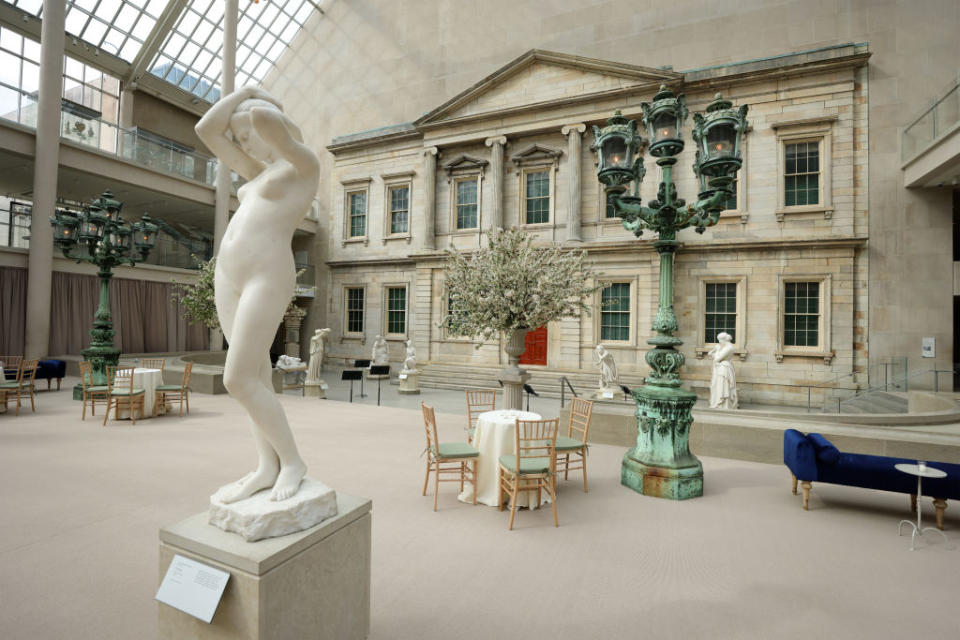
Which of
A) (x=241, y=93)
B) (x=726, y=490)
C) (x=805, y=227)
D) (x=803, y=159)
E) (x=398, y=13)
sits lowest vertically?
(x=726, y=490)

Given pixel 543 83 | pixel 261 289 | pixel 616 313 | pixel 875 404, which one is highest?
pixel 543 83

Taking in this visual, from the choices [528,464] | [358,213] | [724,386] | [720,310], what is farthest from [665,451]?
[358,213]

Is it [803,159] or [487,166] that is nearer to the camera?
[803,159]

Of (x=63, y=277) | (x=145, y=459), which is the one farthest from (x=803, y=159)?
(x=63, y=277)

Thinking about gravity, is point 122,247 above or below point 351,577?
above

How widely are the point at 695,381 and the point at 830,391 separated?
127 inches

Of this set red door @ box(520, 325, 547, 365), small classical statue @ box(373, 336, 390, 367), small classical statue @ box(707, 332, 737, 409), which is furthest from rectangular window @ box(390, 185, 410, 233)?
small classical statue @ box(707, 332, 737, 409)

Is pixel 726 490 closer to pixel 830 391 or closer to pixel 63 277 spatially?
pixel 830 391

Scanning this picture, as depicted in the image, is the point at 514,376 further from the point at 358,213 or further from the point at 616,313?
Answer: the point at 358,213

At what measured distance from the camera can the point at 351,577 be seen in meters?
2.37

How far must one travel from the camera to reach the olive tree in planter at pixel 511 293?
7234 mm

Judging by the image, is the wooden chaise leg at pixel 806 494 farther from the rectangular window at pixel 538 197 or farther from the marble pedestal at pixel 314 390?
the rectangular window at pixel 538 197

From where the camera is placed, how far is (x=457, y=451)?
4.57m

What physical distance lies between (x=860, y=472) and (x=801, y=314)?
980cm
